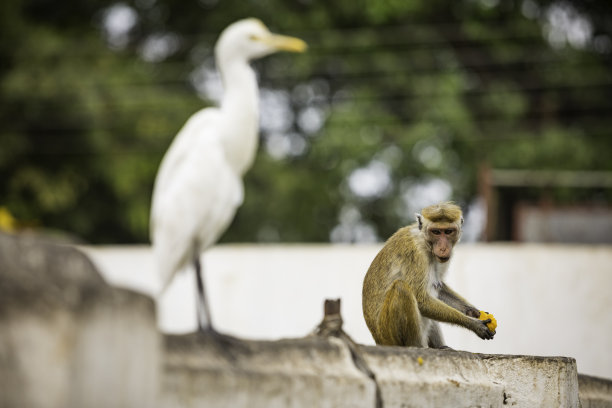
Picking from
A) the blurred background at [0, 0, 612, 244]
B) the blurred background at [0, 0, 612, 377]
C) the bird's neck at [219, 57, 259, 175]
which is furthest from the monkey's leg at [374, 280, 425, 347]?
the blurred background at [0, 0, 612, 244]

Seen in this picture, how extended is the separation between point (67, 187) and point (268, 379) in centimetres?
1517

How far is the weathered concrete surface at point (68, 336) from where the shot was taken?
6.46ft

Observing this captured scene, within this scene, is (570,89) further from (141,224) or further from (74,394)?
(74,394)

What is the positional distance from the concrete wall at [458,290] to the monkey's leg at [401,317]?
146 inches

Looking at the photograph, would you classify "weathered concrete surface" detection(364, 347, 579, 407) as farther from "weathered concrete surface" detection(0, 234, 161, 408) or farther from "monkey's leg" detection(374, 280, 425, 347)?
"weathered concrete surface" detection(0, 234, 161, 408)

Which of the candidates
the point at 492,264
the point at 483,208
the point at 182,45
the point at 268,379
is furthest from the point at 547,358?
the point at 182,45

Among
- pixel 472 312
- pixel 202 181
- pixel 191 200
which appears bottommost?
pixel 472 312

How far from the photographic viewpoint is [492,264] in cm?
870

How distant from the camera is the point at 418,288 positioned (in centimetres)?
402

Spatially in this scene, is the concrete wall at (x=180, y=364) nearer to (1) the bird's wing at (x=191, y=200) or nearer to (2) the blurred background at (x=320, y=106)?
(1) the bird's wing at (x=191, y=200)

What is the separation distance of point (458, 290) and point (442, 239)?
4.61m

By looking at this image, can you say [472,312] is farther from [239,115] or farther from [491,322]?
[239,115]

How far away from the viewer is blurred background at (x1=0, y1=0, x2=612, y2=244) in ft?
54.6

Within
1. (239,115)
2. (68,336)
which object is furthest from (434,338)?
(68,336)
